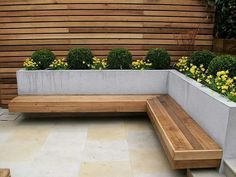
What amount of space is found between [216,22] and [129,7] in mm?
1806

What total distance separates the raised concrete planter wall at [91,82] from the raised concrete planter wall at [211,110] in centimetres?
70

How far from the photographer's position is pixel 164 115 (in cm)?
331

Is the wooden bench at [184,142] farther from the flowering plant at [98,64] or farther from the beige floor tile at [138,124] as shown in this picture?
the flowering plant at [98,64]

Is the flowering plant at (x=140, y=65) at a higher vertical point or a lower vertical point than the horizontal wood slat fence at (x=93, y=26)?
lower

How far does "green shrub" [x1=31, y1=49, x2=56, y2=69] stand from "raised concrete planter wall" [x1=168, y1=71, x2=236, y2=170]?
7.50ft

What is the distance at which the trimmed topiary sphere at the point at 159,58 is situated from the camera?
454 centimetres

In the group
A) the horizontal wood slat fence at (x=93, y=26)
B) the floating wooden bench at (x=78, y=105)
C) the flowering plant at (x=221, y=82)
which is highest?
the horizontal wood slat fence at (x=93, y=26)

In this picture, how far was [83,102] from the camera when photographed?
4.05 m

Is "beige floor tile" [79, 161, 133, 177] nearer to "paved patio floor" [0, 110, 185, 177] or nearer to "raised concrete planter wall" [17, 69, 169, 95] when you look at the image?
"paved patio floor" [0, 110, 185, 177]

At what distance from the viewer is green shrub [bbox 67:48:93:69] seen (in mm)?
4508

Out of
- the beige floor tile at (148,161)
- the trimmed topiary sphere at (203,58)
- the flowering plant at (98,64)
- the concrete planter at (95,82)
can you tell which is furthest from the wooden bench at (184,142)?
the flowering plant at (98,64)

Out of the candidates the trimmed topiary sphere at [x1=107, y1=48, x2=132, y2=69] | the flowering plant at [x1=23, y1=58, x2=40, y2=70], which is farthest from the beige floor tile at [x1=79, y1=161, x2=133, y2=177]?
the flowering plant at [x1=23, y1=58, x2=40, y2=70]

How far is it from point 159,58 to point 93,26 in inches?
54.9

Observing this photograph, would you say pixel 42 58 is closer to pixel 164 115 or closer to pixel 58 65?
pixel 58 65
